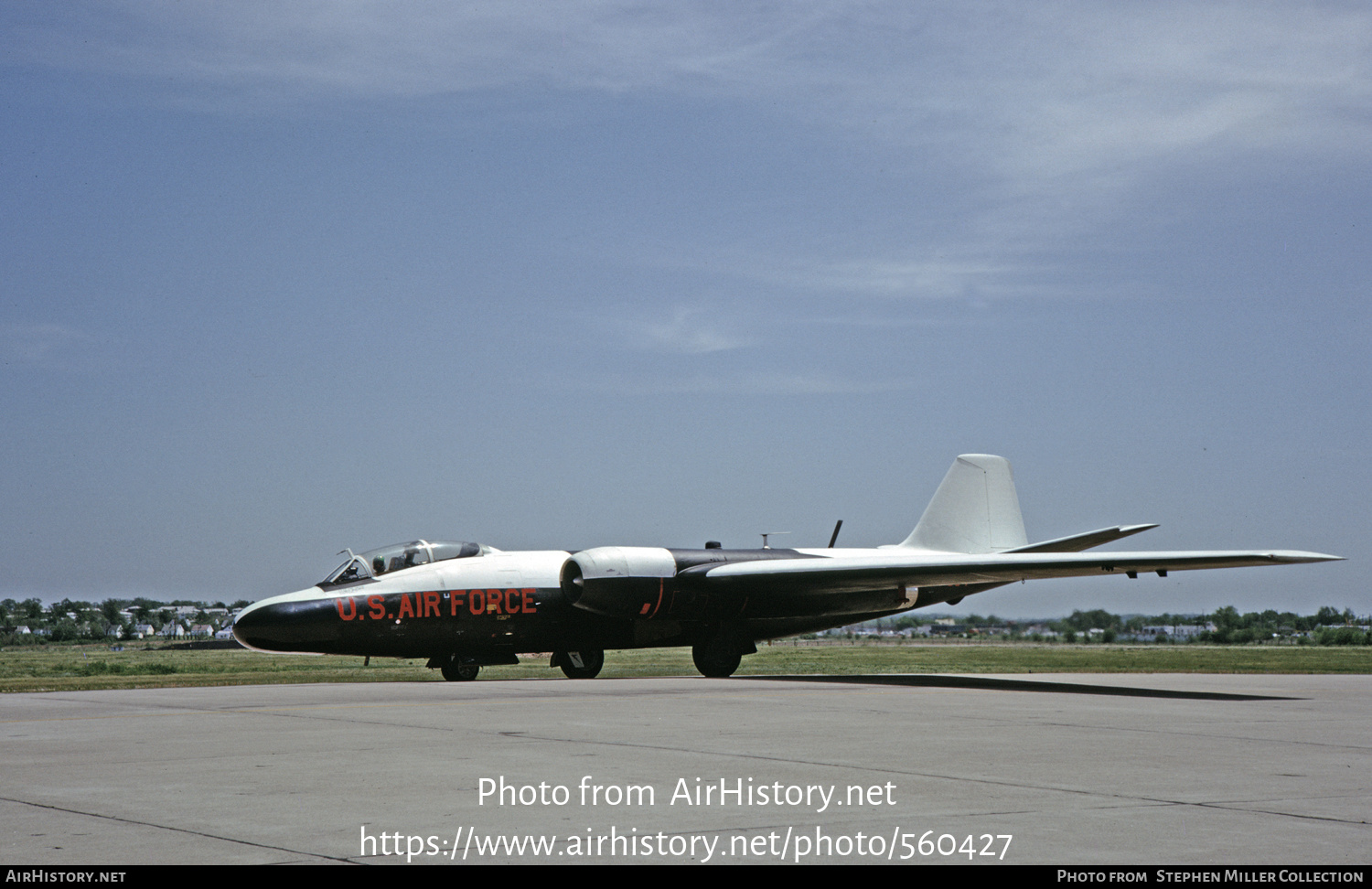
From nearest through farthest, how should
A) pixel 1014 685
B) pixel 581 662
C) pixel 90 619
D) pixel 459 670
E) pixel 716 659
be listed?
1. pixel 1014 685
2. pixel 459 670
3. pixel 581 662
4. pixel 716 659
5. pixel 90 619

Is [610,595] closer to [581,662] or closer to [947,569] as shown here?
[581,662]

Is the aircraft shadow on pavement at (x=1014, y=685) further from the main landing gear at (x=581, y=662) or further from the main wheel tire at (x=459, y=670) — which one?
the main wheel tire at (x=459, y=670)

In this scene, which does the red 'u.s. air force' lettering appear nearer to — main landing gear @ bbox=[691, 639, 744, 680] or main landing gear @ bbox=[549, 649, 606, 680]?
main landing gear @ bbox=[549, 649, 606, 680]

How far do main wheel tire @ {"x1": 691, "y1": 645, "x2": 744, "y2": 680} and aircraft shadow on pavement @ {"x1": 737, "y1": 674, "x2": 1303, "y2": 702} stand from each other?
0.59m

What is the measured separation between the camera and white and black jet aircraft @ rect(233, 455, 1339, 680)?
22.2 metres

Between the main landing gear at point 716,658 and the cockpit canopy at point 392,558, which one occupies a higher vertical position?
the cockpit canopy at point 392,558

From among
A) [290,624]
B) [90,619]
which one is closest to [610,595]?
[290,624]

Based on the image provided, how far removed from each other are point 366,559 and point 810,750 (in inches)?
540

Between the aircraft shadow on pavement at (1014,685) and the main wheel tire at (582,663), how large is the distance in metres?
3.27

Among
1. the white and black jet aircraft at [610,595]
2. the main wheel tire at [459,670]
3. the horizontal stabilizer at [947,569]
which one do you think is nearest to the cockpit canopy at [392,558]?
the white and black jet aircraft at [610,595]

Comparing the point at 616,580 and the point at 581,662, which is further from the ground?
the point at 616,580

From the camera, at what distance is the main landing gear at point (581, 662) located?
84.9ft

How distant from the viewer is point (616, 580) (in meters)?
23.9

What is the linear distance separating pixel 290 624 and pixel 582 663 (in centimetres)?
660
